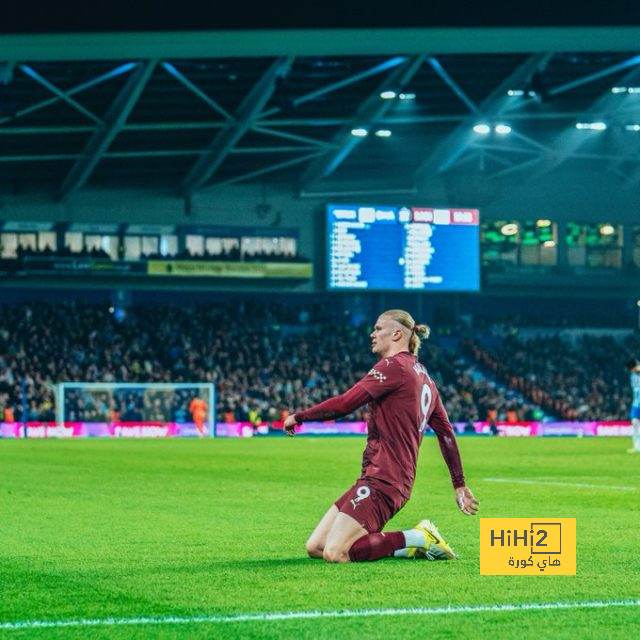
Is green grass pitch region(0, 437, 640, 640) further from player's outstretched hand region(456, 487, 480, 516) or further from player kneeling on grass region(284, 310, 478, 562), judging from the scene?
player's outstretched hand region(456, 487, 480, 516)

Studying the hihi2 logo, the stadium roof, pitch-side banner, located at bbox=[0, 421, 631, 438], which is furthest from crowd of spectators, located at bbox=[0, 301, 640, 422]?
the hihi2 logo

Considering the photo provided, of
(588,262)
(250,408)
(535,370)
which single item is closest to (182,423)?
(250,408)

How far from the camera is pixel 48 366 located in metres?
53.2

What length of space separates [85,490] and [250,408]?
34.8 metres

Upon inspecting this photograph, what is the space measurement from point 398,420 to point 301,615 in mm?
2809

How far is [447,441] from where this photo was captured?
10.5 meters

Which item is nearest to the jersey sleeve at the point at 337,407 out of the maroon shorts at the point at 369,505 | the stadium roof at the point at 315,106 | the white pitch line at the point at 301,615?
the maroon shorts at the point at 369,505

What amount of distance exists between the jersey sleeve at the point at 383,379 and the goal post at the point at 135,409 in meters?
38.3

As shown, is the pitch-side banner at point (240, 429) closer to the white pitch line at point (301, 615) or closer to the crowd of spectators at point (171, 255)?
the crowd of spectators at point (171, 255)

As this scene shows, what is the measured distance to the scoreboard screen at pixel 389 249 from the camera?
56.4 m

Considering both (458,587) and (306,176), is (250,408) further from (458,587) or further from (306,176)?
(458,587)

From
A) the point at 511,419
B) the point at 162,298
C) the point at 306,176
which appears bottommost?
the point at 511,419

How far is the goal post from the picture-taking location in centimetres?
4812

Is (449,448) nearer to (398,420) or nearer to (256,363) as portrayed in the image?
(398,420)
